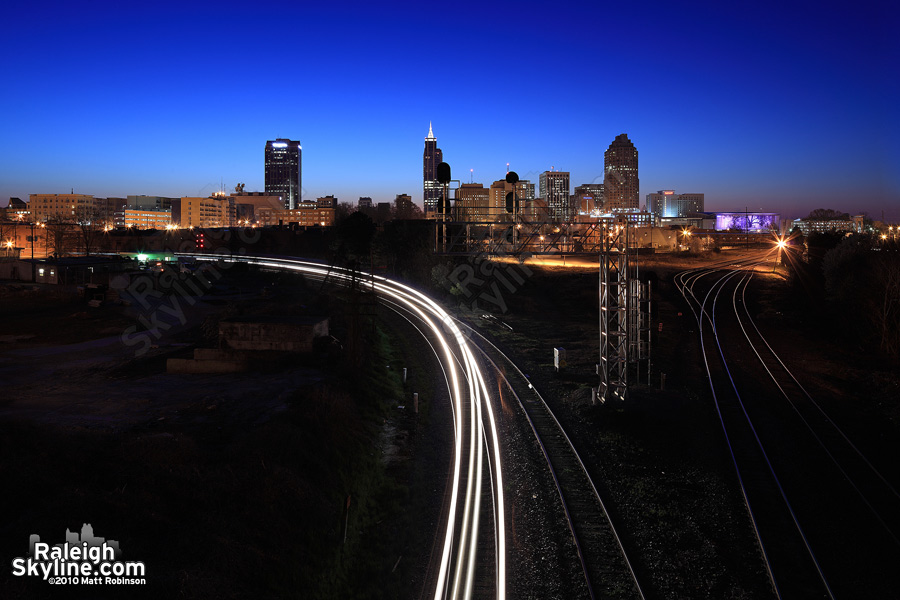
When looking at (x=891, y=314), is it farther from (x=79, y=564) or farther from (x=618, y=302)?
(x=79, y=564)

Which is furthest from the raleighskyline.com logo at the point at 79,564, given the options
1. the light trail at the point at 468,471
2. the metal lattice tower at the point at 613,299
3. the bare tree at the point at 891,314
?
the bare tree at the point at 891,314

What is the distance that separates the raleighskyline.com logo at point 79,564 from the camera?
770cm

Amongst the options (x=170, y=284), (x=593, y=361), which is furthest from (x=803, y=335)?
(x=170, y=284)

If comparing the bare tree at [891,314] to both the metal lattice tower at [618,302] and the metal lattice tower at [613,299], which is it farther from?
the metal lattice tower at [613,299]

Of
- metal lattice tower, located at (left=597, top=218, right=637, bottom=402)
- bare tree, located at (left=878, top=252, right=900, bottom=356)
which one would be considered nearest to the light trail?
metal lattice tower, located at (left=597, top=218, right=637, bottom=402)

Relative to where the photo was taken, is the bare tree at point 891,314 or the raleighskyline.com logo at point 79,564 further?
the bare tree at point 891,314

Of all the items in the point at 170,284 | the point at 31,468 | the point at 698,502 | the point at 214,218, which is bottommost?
the point at 698,502

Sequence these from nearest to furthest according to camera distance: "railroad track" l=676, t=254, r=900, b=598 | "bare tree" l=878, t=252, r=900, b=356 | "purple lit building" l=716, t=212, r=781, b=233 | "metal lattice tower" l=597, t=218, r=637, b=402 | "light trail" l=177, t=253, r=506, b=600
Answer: "railroad track" l=676, t=254, r=900, b=598, "light trail" l=177, t=253, r=506, b=600, "metal lattice tower" l=597, t=218, r=637, b=402, "bare tree" l=878, t=252, r=900, b=356, "purple lit building" l=716, t=212, r=781, b=233

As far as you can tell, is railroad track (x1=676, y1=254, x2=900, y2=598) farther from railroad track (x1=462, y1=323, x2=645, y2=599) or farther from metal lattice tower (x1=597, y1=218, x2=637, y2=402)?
metal lattice tower (x1=597, y1=218, x2=637, y2=402)

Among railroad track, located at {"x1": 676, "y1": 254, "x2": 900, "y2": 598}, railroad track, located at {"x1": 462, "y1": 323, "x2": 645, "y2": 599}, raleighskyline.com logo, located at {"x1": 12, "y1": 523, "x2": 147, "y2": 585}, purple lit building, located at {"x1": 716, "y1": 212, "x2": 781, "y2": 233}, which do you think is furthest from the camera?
purple lit building, located at {"x1": 716, "y1": 212, "x2": 781, "y2": 233}

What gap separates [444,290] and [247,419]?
1251 inches

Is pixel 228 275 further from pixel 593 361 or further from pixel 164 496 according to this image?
pixel 164 496

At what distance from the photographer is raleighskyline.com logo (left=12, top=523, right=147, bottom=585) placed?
7695 millimetres

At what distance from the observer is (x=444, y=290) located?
4662cm
